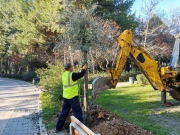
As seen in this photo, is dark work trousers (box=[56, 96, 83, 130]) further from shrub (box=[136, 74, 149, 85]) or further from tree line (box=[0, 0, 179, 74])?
shrub (box=[136, 74, 149, 85])

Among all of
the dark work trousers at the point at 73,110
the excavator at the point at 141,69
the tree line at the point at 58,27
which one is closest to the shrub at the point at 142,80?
the tree line at the point at 58,27

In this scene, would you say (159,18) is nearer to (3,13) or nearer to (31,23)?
(31,23)

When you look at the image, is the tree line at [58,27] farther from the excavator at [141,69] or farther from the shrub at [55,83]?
the excavator at [141,69]

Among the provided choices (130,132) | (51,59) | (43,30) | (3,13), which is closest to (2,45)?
(3,13)

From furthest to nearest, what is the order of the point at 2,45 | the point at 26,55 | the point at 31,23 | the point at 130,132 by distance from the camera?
1. the point at 2,45
2. the point at 26,55
3. the point at 31,23
4. the point at 130,132

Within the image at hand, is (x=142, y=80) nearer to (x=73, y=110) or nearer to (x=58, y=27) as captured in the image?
(x=58, y=27)

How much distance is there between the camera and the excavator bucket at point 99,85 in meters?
7.08

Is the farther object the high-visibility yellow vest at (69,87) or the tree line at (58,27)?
the tree line at (58,27)

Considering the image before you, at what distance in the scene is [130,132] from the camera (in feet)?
17.5

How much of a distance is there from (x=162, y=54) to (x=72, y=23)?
1034 inches

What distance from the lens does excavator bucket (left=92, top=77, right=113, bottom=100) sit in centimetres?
708

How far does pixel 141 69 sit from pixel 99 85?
2.29 m

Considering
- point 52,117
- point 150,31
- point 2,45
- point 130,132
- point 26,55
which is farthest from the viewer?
point 2,45

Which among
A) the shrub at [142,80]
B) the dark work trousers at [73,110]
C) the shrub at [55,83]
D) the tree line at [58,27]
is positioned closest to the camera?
the dark work trousers at [73,110]
